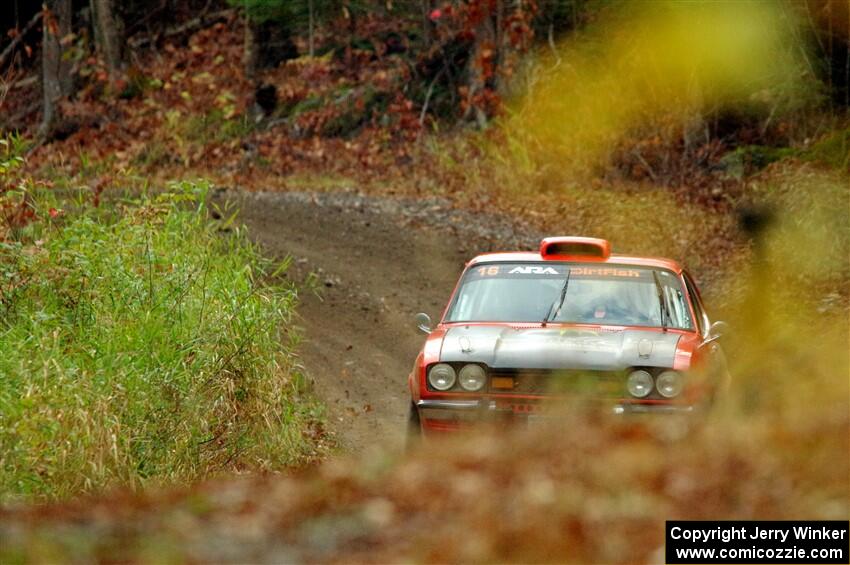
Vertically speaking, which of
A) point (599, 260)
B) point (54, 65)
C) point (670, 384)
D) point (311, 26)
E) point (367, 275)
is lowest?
point (367, 275)

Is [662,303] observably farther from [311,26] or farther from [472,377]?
[311,26]

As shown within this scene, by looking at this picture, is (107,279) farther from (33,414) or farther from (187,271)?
(33,414)

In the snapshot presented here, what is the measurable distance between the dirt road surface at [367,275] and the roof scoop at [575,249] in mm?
1877

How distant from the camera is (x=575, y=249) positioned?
9078 mm

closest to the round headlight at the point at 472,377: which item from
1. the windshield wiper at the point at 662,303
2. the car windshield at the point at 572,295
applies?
the car windshield at the point at 572,295

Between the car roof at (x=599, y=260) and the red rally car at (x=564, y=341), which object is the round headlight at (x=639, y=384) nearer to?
the red rally car at (x=564, y=341)

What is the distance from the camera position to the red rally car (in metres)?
7.15

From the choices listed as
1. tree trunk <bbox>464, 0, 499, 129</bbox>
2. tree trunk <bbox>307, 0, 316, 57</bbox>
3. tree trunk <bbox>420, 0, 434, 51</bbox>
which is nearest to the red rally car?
tree trunk <bbox>464, 0, 499, 129</bbox>

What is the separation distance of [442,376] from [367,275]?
27.1 ft

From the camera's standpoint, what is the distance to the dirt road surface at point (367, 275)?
11234mm

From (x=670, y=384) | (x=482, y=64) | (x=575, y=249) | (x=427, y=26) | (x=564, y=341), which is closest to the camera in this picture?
(x=670, y=384)

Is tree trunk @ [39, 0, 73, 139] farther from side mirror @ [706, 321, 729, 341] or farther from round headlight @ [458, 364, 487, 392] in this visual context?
round headlight @ [458, 364, 487, 392]

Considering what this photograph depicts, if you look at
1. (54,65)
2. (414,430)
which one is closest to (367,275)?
(414,430)

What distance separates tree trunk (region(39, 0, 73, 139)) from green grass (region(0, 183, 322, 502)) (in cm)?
1897
